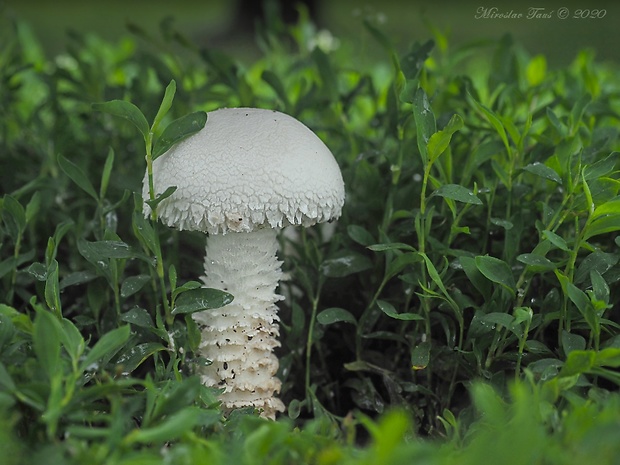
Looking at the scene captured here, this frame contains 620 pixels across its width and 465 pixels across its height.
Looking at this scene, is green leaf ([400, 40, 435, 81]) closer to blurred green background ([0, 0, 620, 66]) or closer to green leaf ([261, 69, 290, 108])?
green leaf ([261, 69, 290, 108])

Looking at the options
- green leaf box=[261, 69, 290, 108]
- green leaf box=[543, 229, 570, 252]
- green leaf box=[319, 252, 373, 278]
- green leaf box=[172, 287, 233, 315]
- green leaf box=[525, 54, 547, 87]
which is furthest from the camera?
green leaf box=[525, 54, 547, 87]

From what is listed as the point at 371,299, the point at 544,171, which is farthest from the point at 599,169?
the point at 371,299

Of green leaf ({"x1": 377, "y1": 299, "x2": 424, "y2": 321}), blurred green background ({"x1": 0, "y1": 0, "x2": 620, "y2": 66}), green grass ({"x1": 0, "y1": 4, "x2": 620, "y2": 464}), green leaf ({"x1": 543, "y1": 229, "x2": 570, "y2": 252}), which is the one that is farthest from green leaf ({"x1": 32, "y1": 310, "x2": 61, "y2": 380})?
blurred green background ({"x1": 0, "y1": 0, "x2": 620, "y2": 66})

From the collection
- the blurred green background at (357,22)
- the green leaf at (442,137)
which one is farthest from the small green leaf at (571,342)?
the blurred green background at (357,22)

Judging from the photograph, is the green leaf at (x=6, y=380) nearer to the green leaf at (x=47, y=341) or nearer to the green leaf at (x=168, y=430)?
the green leaf at (x=47, y=341)

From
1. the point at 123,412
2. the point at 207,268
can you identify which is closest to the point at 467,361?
the point at 207,268
